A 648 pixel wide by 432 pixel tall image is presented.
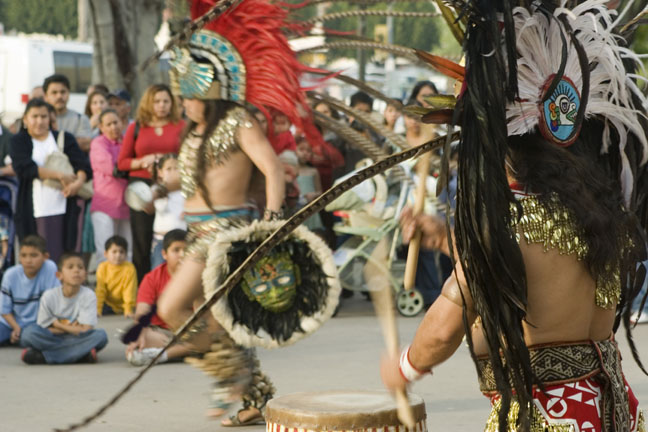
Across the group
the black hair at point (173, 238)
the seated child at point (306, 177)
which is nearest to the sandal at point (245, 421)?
the black hair at point (173, 238)

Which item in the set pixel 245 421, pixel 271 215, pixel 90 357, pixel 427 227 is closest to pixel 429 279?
pixel 90 357

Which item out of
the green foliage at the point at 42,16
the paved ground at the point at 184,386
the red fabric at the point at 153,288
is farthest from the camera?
the green foliage at the point at 42,16

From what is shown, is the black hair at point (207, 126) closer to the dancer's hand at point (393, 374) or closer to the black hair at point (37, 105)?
the dancer's hand at point (393, 374)

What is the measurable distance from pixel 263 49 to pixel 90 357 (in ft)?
9.14

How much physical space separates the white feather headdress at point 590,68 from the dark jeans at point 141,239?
6573 millimetres

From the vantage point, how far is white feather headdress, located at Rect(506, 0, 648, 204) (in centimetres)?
253

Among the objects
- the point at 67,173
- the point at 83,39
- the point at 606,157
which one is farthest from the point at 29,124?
the point at 83,39

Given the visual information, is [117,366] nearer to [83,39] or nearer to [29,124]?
[29,124]

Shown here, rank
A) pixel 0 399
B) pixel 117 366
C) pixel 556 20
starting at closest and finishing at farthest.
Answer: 1. pixel 556 20
2. pixel 0 399
3. pixel 117 366

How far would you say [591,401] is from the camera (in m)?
2.60

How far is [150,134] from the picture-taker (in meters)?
8.53

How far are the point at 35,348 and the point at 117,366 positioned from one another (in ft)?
1.85

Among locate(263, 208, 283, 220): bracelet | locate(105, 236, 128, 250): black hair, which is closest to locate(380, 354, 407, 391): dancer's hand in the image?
locate(263, 208, 283, 220): bracelet

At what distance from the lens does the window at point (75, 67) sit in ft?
66.4
